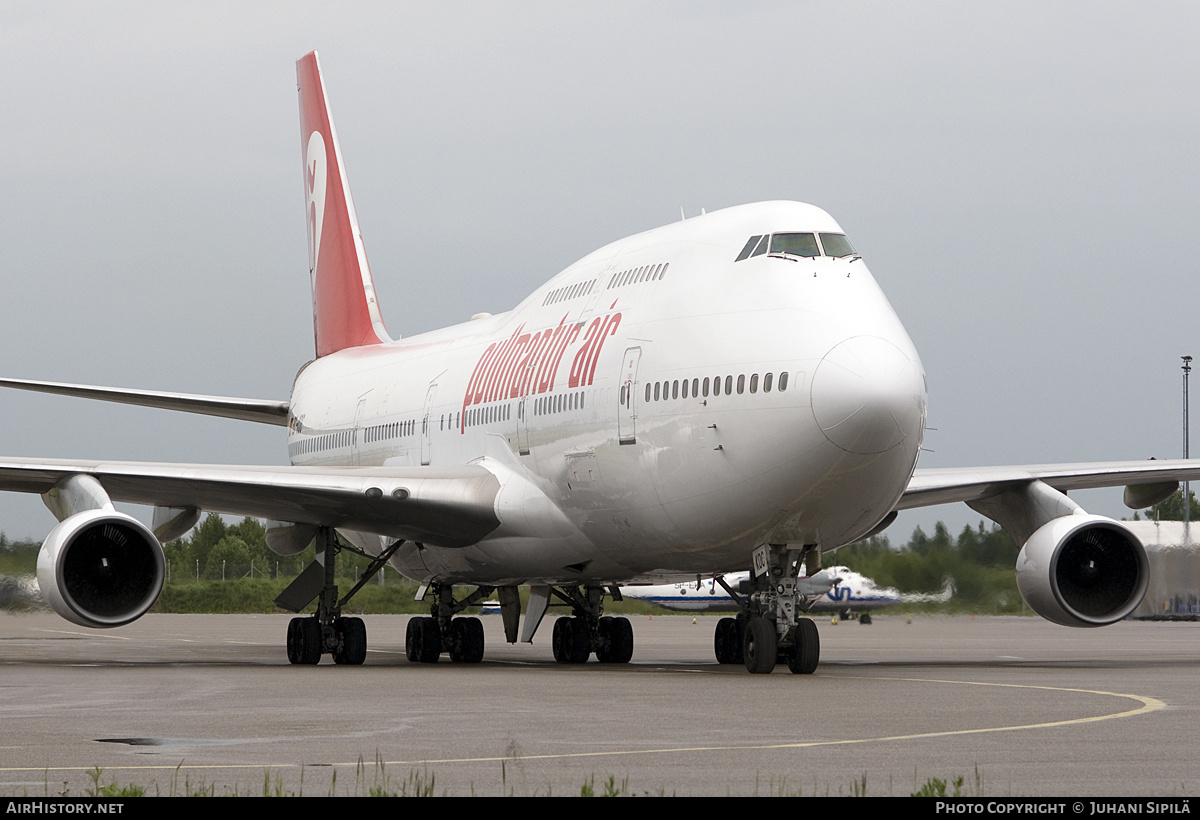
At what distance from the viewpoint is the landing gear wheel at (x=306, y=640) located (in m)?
21.8

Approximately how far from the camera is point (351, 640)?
21.8 m

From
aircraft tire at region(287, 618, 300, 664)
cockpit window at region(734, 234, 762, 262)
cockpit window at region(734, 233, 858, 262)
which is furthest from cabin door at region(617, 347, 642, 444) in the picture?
aircraft tire at region(287, 618, 300, 664)

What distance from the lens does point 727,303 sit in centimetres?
1716

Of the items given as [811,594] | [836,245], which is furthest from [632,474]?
[811,594]

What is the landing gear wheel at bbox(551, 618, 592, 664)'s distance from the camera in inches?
906

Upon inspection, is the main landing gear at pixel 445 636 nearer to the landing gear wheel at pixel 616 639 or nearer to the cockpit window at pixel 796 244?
the landing gear wheel at pixel 616 639

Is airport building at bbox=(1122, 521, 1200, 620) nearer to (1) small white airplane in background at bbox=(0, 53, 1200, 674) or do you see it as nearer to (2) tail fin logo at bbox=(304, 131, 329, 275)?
(1) small white airplane in background at bbox=(0, 53, 1200, 674)

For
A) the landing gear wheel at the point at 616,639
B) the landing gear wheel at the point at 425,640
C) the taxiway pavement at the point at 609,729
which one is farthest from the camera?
the landing gear wheel at the point at 425,640

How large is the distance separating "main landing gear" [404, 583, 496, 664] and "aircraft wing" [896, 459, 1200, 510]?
6450mm

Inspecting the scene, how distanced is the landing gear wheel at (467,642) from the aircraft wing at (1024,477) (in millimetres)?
6397

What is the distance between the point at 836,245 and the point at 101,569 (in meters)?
8.84

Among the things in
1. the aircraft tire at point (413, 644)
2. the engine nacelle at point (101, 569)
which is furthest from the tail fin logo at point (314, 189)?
the engine nacelle at point (101, 569)
